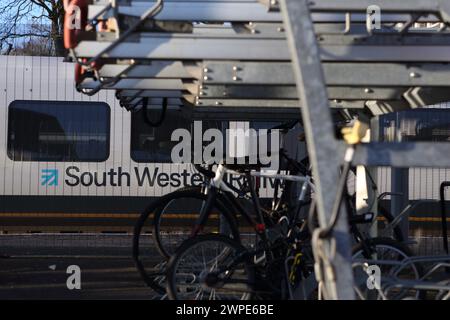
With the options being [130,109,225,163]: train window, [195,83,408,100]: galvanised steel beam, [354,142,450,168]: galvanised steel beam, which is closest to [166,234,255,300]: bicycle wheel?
[195,83,408,100]: galvanised steel beam

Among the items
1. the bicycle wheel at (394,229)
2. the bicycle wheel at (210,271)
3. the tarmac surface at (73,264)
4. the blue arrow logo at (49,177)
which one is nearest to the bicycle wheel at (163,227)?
the tarmac surface at (73,264)

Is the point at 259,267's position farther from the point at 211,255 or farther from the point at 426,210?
the point at 426,210

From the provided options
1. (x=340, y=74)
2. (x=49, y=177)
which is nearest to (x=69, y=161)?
(x=49, y=177)

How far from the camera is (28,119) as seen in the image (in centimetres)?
1234

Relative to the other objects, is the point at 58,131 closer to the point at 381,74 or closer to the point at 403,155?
Result: the point at 381,74

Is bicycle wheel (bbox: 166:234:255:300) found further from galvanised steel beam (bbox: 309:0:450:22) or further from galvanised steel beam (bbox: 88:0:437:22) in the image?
galvanised steel beam (bbox: 309:0:450:22)

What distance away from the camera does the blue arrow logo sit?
39.9 ft

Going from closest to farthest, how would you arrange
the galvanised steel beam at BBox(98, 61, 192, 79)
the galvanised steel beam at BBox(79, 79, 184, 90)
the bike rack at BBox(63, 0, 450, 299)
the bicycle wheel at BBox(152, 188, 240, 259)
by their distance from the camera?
the bike rack at BBox(63, 0, 450, 299)
the galvanised steel beam at BBox(98, 61, 192, 79)
the galvanised steel beam at BBox(79, 79, 184, 90)
the bicycle wheel at BBox(152, 188, 240, 259)

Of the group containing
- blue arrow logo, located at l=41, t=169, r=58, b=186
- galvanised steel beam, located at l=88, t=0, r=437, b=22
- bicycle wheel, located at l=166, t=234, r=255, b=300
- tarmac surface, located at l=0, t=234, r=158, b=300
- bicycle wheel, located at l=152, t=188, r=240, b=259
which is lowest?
tarmac surface, located at l=0, t=234, r=158, b=300

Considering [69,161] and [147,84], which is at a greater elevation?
[147,84]

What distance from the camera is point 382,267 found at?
461 cm

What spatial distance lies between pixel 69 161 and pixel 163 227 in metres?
6.48

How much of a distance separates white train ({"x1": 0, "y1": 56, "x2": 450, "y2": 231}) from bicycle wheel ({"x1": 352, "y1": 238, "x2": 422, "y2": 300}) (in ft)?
23.4

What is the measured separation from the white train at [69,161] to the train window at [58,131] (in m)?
0.02
